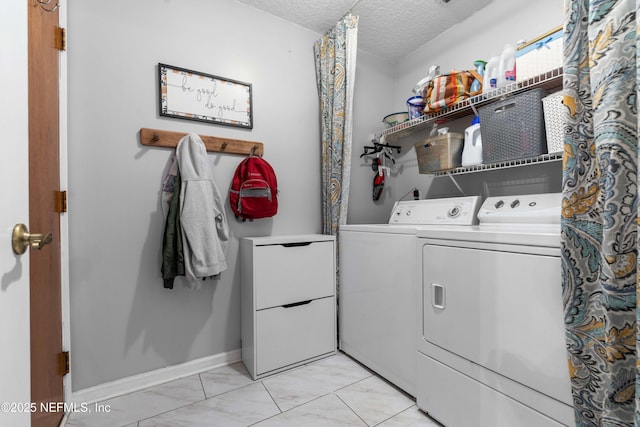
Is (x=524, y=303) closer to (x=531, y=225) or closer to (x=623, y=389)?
(x=623, y=389)

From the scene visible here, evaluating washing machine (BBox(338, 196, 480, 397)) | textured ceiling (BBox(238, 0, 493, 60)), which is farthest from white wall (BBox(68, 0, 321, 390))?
washing machine (BBox(338, 196, 480, 397))

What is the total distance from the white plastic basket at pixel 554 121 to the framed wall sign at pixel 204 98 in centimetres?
174

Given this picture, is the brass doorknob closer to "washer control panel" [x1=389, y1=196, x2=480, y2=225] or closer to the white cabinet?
the white cabinet

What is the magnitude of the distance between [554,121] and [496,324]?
99cm

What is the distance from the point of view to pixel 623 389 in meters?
0.71

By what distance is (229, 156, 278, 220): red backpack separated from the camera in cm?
188

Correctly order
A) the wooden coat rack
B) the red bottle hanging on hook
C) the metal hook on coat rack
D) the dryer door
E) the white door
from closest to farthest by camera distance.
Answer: the white door < the dryer door < the metal hook on coat rack < the wooden coat rack < the red bottle hanging on hook

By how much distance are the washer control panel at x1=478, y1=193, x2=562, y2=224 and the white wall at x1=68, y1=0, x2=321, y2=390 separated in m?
1.49

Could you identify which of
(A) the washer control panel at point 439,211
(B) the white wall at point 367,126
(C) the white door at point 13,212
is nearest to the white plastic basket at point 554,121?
(A) the washer control panel at point 439,211

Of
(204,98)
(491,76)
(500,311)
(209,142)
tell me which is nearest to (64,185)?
(209,142)

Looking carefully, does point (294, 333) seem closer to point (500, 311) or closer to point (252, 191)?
point (252, 191)

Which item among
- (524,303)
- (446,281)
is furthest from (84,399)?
(524,303)

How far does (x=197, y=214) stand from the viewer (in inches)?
64.2

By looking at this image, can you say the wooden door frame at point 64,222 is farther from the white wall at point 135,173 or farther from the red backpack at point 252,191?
the red backpack at point 252,191
